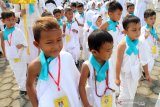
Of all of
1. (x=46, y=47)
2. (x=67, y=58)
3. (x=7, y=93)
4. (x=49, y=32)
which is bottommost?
(x=7, y=93)

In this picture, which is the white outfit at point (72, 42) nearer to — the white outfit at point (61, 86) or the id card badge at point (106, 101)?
the id card badge at point (106, 101)

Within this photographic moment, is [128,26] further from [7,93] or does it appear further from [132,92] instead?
[7,93]

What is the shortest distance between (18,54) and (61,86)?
7.11 feet

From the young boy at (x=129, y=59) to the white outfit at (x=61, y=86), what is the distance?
3.03 ft

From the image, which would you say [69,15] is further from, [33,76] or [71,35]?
[33,76]

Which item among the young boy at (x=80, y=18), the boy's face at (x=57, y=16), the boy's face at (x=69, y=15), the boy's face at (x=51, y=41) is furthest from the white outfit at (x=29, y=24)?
the boy's face at (x=51, y=41)

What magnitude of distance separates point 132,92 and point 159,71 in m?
2.08

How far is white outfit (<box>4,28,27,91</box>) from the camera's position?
382cm

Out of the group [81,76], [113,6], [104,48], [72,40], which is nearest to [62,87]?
[81,76]

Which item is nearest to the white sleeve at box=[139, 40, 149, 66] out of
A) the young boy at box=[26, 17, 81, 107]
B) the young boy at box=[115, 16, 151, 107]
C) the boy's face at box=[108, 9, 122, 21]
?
the young boy at box=[115, 16, 151, 107]

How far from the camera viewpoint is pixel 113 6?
12.2 feet

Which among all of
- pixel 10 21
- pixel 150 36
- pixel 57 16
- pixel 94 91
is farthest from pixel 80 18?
pixel 94 91

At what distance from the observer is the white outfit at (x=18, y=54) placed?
3822 mm

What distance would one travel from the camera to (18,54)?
3.91 m
